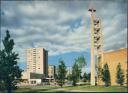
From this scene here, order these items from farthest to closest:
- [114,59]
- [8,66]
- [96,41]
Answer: [96,41]
[114,59]
[8,66]

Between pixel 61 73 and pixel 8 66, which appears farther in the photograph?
pixel 61 73

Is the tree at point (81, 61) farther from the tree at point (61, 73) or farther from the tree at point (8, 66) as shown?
the tree at point (8, 66)

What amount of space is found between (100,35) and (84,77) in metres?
→ 32.6

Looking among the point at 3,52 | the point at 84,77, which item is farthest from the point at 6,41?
the point at 84,77

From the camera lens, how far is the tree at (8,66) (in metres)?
39.8

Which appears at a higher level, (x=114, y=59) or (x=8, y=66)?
(x=114, y=59)

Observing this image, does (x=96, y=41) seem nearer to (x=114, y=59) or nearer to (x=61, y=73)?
(x=114, y=59)

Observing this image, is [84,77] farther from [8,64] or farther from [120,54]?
[8,64]

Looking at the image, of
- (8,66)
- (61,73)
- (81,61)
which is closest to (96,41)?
(81,61)

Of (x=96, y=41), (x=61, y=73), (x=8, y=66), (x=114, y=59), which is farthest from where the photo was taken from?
(x=96, y=41)

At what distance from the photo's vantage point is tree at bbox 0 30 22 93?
131ft

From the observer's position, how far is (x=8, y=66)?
40.3 m

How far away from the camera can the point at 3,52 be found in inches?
1598

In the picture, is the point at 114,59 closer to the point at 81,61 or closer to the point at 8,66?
the point at 81,61
